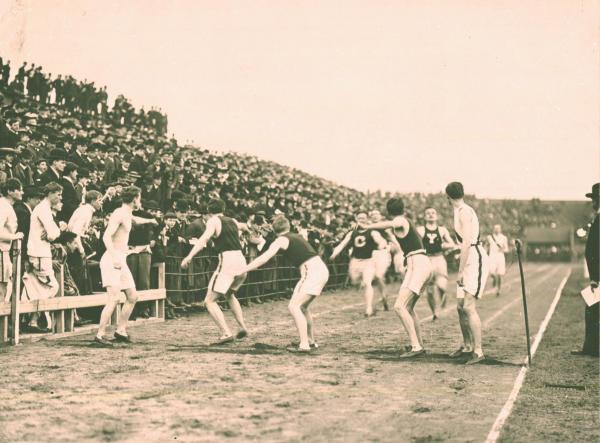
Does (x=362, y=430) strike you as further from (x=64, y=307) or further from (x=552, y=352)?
(x=64, y=307)

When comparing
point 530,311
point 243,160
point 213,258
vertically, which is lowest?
point 530,311

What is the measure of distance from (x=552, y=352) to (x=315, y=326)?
15.4 feet

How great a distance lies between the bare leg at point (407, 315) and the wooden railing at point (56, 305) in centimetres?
394

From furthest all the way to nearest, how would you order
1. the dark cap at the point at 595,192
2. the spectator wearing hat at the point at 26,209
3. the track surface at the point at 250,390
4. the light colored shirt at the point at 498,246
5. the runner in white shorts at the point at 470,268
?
the light colored shirt at the point at 498,246 < the spectator wearing hat at the point at 26,209 < the dark cap at the point at 595,192 < the runner in white shorts at the point at 470,268 < the track surface at the point at 250,390

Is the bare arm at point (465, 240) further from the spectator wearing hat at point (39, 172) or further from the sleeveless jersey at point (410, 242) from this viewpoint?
the spectator wearing hat at point (39, 172)

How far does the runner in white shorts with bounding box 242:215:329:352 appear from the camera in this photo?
1071 cm

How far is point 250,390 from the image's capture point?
25.8ft

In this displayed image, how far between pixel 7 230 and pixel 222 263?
2964mm

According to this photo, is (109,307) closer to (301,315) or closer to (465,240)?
(301,315)

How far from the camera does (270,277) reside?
880 inches

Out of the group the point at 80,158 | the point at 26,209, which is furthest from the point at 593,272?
the point at 80,158

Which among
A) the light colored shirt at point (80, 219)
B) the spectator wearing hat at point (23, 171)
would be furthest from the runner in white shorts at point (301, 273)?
the spectator wearing hat at point (23, 171)

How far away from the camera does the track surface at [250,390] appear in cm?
621

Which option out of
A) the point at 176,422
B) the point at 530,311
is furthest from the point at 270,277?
the point at 176,422
